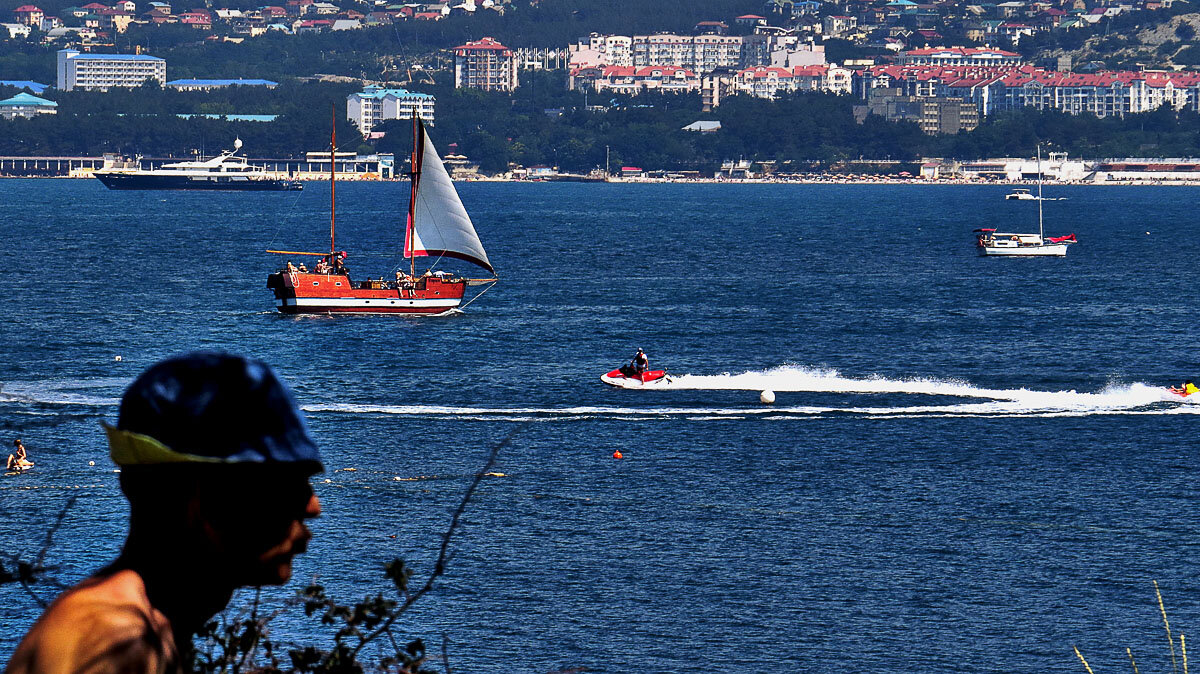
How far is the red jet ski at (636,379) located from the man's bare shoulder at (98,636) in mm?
61767

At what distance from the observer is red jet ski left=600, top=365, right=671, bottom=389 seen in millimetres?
64562

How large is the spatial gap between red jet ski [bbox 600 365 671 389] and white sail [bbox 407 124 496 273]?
81.4 ft

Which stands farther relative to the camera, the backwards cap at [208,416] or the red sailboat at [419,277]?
the red sailboat at [419,277]

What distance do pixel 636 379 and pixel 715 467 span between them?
14714 millimetres

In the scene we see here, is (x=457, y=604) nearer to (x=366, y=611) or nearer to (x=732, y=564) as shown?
(x=732, y=564)

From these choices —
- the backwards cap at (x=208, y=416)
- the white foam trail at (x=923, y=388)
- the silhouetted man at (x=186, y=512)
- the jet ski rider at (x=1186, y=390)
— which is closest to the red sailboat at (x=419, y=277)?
the white foam trail at (x=923, y=388)

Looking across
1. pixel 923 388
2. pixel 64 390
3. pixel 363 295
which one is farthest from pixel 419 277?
pixel 923 388

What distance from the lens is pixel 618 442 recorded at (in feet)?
176

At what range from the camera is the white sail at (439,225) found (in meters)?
88.7

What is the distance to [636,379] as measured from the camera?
2544 inches

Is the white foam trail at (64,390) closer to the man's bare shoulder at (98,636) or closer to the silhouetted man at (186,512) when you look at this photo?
the silhouetted man at (186,512)

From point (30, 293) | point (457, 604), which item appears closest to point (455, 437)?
point (457, 604)

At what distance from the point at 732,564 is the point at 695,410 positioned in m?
21.2

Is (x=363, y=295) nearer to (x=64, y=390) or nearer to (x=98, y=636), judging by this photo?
(x=64, y=390)
